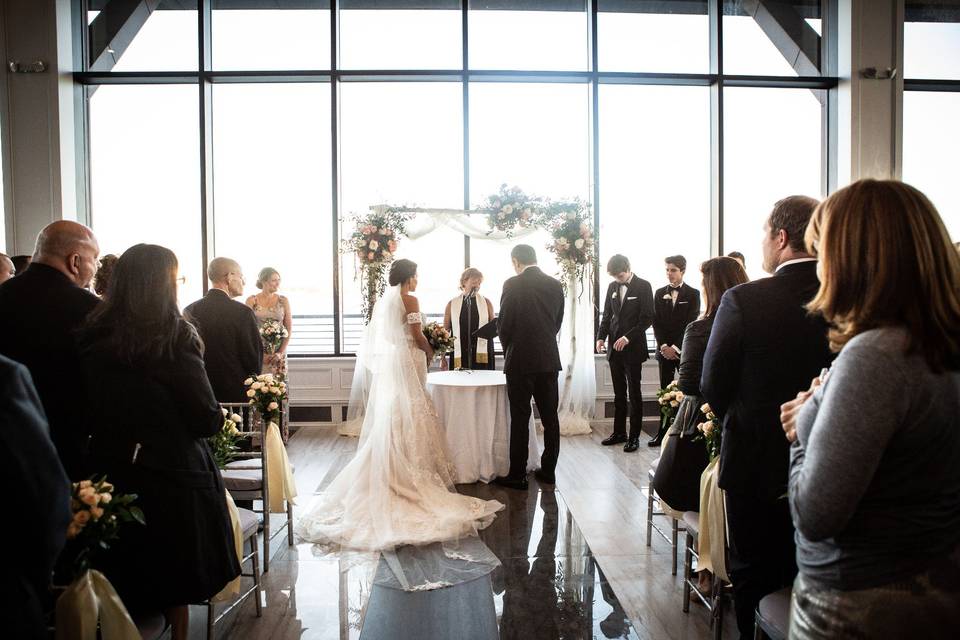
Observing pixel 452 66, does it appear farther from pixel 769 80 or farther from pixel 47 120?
pixel 47 120

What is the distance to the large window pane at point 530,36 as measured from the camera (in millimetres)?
7555

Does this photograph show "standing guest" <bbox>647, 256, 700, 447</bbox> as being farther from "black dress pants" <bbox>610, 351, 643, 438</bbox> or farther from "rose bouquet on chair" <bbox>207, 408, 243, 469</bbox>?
"rose bouquet on chair" <bbox>207, 408, 243, 469</bbox>

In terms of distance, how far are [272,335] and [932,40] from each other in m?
7.84

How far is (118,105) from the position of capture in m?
7.38

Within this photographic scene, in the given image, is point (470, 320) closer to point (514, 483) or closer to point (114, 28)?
point (514, 483)

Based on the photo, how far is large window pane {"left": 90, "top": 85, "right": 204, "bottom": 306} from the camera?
7.36 meters

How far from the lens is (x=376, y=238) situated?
5.86 metres

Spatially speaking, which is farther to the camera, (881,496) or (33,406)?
(33,406)

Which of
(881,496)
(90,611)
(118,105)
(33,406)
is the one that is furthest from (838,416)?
(118,105)

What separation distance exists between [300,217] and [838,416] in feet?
23.0

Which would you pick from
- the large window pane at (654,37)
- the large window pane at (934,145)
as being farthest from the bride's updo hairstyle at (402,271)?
the large window pane at (934,145)

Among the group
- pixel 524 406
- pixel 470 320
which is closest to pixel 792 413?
pixel 524 406

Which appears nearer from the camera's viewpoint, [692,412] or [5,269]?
[692,412]

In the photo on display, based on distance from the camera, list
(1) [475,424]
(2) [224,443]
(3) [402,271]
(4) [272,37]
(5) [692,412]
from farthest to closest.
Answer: (4) [272,37] < (1) [475,424] < (3) [402,271] < (5) [692,412] < (2) [224,443]
